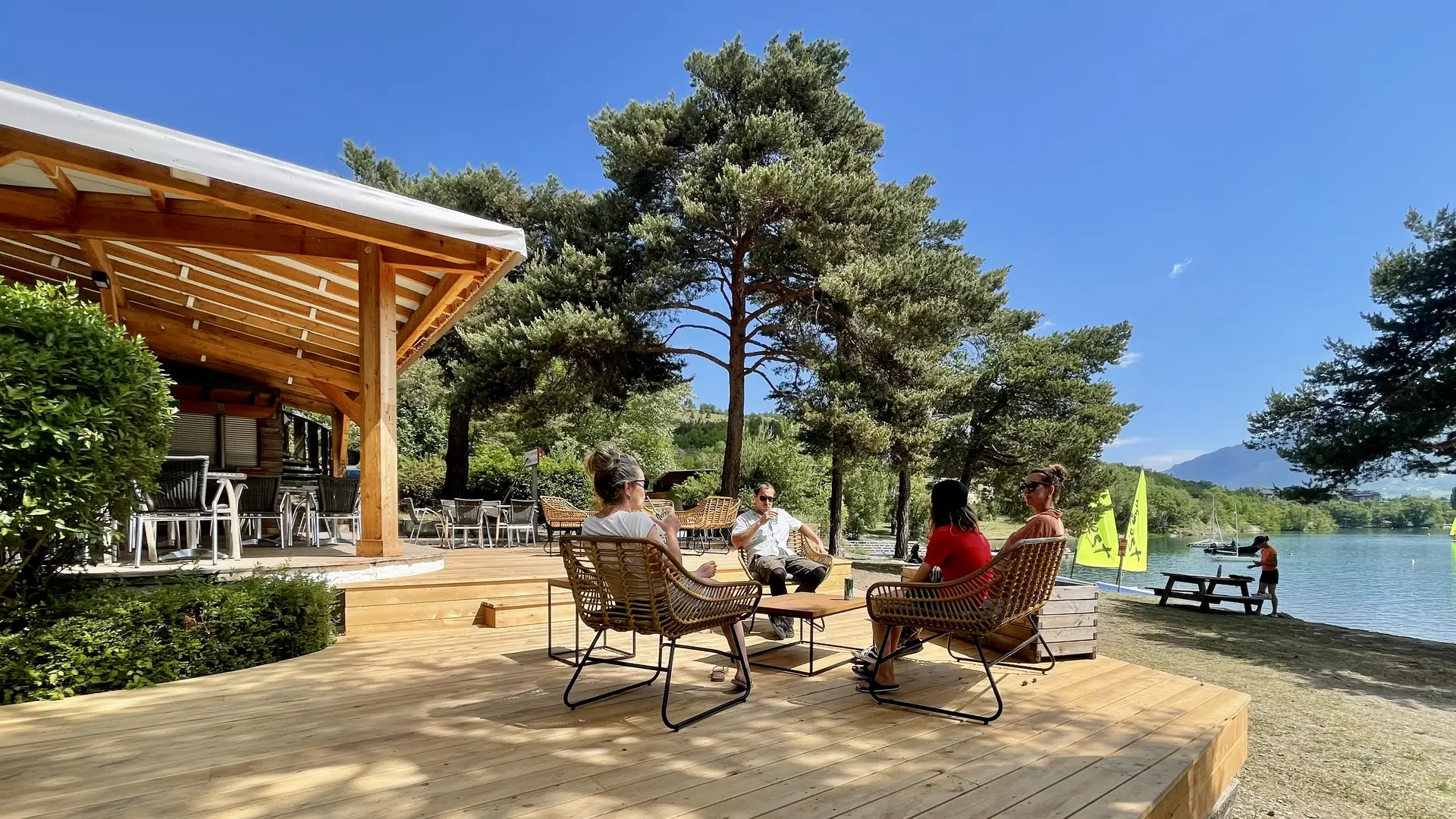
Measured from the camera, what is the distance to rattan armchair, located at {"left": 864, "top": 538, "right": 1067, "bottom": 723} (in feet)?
10.00

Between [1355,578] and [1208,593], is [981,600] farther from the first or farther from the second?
[1355,578]

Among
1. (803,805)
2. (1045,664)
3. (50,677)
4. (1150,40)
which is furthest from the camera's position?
(1150,40)

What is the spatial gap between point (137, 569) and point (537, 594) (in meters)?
2.49

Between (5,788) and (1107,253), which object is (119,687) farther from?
(1107,253)

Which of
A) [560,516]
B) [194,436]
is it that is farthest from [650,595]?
[194,436]

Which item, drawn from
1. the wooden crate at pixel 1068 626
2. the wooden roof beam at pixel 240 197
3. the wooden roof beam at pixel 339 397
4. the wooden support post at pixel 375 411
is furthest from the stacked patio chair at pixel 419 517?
the wooden crate at pixel 1068 626

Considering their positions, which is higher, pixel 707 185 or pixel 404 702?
pixel 707 185

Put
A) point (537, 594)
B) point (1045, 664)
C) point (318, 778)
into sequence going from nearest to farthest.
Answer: point (318, 778) → point (1045, 664) → point (537, 594)

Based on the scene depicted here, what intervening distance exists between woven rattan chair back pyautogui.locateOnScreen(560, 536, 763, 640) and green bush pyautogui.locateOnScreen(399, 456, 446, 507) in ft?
50.9

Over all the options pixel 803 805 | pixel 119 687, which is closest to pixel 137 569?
pixel 119 687

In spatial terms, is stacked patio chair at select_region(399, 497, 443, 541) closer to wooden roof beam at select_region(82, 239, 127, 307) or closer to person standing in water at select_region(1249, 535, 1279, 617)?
wooden roof beam at select_region(82, 239, 127, 307)

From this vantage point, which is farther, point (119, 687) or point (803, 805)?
point (119, 687)

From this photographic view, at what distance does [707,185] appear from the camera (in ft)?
43.9

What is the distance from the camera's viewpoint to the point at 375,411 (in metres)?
5.40
